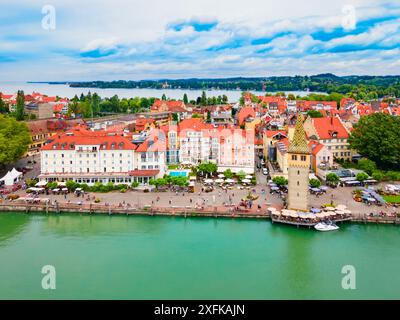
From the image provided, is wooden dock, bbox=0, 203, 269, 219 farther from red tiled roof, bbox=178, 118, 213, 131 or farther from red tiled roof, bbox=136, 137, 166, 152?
red tiled roof, bbox=178, 118, 213, 131

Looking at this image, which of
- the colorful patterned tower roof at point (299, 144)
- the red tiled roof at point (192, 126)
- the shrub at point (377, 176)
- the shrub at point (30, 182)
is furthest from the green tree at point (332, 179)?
the shrub at point (30, 182)

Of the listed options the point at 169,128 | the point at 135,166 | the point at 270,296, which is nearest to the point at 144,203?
the point at 135,166

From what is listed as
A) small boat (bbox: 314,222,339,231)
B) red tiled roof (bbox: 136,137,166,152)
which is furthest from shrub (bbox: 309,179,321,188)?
red tiled roof (bbox: 136,137,166,152)

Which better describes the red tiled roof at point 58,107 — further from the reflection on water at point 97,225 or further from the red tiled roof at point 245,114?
the reflection on water at point 97,225

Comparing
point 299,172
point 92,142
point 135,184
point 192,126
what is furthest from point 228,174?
point 92,142

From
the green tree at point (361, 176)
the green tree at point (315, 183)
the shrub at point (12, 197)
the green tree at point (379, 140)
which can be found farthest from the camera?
the green tree at point (379, 140)

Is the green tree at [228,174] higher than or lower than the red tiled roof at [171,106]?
lower
